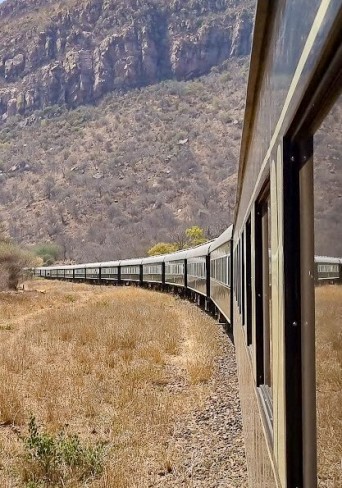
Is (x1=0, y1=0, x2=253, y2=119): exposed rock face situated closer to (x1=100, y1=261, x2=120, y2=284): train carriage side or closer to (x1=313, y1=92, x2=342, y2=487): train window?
(x1=100, y1=261, x2=120, y2=284): train carriage side

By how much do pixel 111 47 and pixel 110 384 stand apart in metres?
140

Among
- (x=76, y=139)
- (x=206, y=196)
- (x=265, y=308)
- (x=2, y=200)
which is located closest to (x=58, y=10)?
(x=76, y=139)

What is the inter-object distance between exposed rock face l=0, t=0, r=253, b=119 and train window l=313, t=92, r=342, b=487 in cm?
13164

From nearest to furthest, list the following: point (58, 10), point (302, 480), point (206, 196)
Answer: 1. point (302, 480)
2. point (206, 196)
3. point (58, 10)

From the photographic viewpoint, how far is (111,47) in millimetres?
142750

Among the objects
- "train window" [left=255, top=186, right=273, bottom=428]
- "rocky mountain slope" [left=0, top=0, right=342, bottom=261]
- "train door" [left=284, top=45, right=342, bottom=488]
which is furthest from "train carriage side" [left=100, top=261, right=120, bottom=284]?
"train door" [left=284, top=45, right=342, bottom=488]

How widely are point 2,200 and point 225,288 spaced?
86226 mm

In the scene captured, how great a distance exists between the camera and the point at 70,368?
11.7 m

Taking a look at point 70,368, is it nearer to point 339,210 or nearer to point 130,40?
point 339,210

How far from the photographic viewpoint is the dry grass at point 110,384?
6875mm

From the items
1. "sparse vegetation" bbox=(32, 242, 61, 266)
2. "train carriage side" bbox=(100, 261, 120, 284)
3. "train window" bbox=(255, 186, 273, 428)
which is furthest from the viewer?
"sparse vegetation" bbox=(32, 242, 61, 266)

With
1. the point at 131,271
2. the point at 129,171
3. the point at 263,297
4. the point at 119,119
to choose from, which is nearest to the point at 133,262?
the point at 131,271

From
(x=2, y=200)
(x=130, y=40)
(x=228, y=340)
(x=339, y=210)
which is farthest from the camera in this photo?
(x=130, y=40)

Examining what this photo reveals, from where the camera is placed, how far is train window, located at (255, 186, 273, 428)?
10.1ft
